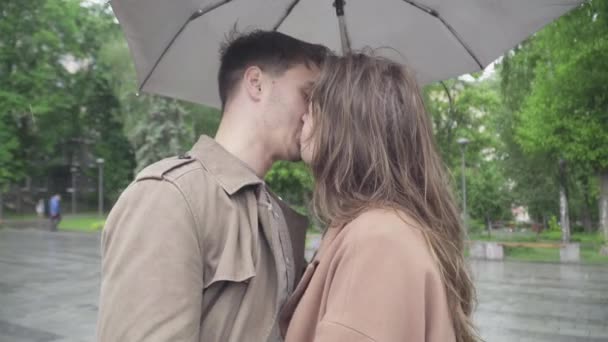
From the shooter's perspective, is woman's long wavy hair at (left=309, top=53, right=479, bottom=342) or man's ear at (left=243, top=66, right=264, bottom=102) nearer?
woman's long wavy hair at (left=309, top=53, right=479, bottom=342)

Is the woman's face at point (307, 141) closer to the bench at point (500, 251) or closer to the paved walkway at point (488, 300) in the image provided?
the paved walkway at point (488, 300)

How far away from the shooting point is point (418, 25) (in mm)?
2361

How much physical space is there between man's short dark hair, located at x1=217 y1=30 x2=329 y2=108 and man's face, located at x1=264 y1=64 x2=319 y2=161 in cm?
3

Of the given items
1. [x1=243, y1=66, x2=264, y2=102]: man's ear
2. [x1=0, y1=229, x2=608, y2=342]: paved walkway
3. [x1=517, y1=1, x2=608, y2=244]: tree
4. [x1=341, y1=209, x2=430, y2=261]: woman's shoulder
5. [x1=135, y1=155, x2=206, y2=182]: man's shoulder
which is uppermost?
[x1=517, y1=1, x2=608, y2=244]: tree

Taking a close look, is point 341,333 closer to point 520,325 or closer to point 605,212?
point 520,325

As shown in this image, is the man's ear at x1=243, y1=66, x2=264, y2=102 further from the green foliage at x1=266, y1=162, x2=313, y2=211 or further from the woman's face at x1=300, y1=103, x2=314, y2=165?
the green foliage at x1=266, y1=162, x2=313, y2=211

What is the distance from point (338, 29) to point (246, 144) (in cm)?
99

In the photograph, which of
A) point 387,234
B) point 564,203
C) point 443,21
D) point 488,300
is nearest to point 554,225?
point 564,203

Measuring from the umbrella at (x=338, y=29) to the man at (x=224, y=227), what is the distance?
333mm

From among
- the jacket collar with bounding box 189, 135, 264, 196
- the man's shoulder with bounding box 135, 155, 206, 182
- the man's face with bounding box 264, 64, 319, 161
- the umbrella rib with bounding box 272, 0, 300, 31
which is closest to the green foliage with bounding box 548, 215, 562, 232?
the umbrella rib with bounding box 272, 0, 300, 31

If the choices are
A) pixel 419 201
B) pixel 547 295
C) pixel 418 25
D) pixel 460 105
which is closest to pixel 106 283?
pixel 419 201

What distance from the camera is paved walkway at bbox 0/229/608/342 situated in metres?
7.05

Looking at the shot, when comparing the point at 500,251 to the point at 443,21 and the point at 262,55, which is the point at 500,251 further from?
the point at 262,55

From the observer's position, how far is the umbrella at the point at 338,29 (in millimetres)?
2047
